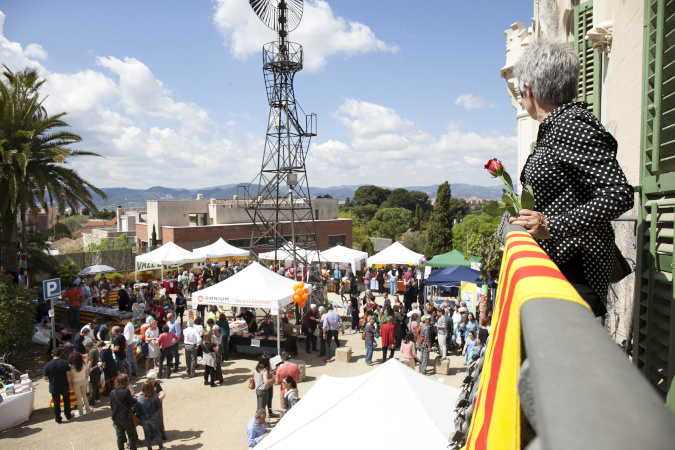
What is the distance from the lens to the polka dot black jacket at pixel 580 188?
1.76 metres

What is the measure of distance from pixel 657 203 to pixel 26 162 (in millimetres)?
18550

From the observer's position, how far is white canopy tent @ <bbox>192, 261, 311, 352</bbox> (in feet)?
43.7

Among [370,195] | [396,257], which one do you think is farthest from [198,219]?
[370,195]

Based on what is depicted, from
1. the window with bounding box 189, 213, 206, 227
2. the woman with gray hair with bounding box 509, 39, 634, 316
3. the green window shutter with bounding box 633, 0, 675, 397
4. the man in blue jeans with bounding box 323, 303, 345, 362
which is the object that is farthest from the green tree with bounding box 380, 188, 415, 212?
the woman with gray hair with bounding box 509, 39, 634, 316

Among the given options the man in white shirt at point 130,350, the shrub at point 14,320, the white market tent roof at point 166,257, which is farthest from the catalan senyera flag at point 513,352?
the white market tent roof at point 166,257

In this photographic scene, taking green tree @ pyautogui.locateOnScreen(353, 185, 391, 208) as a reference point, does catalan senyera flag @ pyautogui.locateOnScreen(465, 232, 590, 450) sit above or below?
below

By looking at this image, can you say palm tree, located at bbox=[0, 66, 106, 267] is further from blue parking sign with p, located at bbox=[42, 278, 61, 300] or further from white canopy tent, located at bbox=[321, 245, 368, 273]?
white canopy tent, located at bbox=[321, 245, 368, 273]

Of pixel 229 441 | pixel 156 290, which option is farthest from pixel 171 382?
pixel 156 290

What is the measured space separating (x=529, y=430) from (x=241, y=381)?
496 inches

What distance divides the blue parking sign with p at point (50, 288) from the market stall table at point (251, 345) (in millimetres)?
5307

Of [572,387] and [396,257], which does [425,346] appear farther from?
[572,387]

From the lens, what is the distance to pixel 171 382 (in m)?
12.3

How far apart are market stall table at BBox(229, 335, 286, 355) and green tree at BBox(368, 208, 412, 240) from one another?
85517mm

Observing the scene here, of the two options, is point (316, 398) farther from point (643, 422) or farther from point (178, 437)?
point (643, 422)
